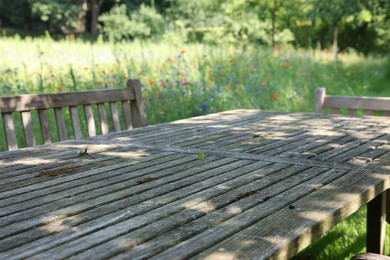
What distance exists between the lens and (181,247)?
1.09 m

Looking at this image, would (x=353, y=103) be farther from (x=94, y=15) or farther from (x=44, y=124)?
(x=94, y=15)

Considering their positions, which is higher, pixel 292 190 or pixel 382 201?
pixel 292 190

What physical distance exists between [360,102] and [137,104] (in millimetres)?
1571

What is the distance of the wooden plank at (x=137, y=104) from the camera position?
3427 millimetres

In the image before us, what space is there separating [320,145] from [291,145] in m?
0.13

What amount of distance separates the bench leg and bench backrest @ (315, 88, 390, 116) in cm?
134

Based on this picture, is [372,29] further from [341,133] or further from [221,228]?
[221,228]

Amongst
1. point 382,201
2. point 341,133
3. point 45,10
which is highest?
point 45,10

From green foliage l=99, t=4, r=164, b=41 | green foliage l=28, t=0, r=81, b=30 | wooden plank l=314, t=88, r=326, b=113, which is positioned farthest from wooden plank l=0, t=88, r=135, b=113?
green foliage l=28, t=0, r=81, b=30

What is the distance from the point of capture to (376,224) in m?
2.22

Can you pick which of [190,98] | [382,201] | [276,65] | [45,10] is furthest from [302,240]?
[45,10]

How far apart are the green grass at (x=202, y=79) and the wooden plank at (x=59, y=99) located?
60.7 inches

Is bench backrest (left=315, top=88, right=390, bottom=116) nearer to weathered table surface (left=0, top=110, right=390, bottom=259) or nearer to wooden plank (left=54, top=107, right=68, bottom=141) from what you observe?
weathered table surface (left=0, top=110, right=390, bottom=259)

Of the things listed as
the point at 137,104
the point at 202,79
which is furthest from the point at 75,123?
the point at 202,79
